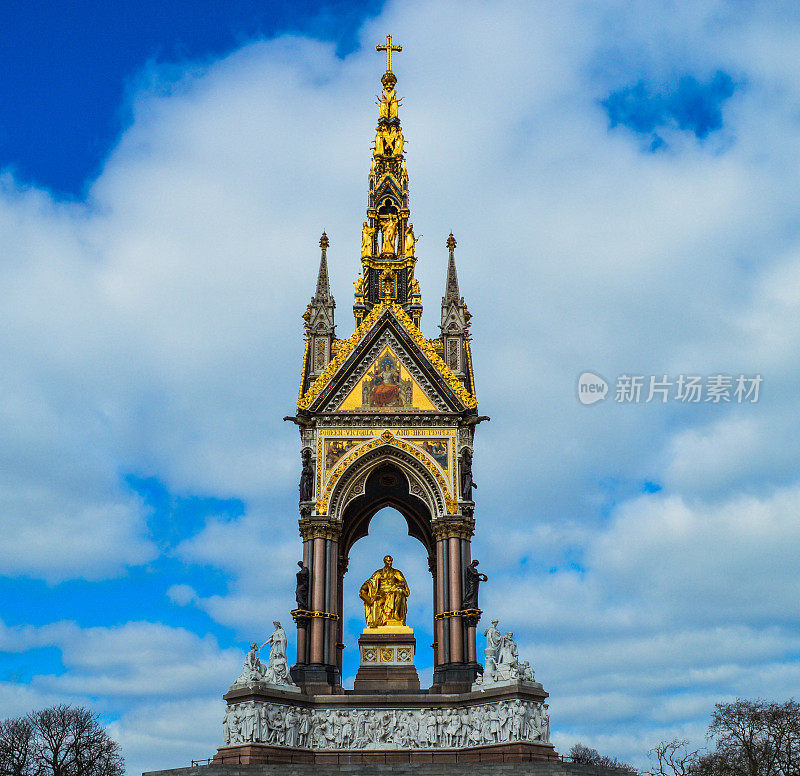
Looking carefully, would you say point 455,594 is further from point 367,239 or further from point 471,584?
point 367,239

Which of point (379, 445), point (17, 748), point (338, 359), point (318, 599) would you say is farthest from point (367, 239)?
point (17, 748)

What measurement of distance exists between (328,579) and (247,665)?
4.28 meters

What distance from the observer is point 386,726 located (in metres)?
30.7

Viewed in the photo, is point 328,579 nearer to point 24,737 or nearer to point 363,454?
point 363,454

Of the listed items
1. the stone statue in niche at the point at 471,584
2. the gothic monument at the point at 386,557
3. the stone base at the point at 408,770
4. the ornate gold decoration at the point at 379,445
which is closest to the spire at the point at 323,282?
the gothic monument at the point at 386,557

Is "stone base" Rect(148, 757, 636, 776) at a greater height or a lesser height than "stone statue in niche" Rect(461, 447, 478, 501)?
lesser

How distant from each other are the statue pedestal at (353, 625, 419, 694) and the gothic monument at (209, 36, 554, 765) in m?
0.05

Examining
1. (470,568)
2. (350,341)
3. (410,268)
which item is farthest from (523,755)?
(410,268)

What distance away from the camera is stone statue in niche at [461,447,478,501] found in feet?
111

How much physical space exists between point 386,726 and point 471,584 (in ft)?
17.3

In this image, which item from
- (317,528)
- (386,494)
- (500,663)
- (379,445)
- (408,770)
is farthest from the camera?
(386,494)

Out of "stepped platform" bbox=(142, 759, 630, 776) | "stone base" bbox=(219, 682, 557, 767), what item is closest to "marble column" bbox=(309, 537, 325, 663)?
"stone base" bbox=(219, 682, 557, 767)

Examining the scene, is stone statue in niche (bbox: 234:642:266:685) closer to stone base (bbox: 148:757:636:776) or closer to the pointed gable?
stone base (bbox: 148:757:636:776)

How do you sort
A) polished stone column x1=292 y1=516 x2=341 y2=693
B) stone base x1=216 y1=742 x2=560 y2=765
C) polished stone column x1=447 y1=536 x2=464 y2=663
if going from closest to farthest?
stone base x1=216 y1=742 x2=560 y2=765 → polished stone column x1=292 y1=516 x2=341 y2=693 → polished stone column x1=447 y1=536 x2=464 y2=663
